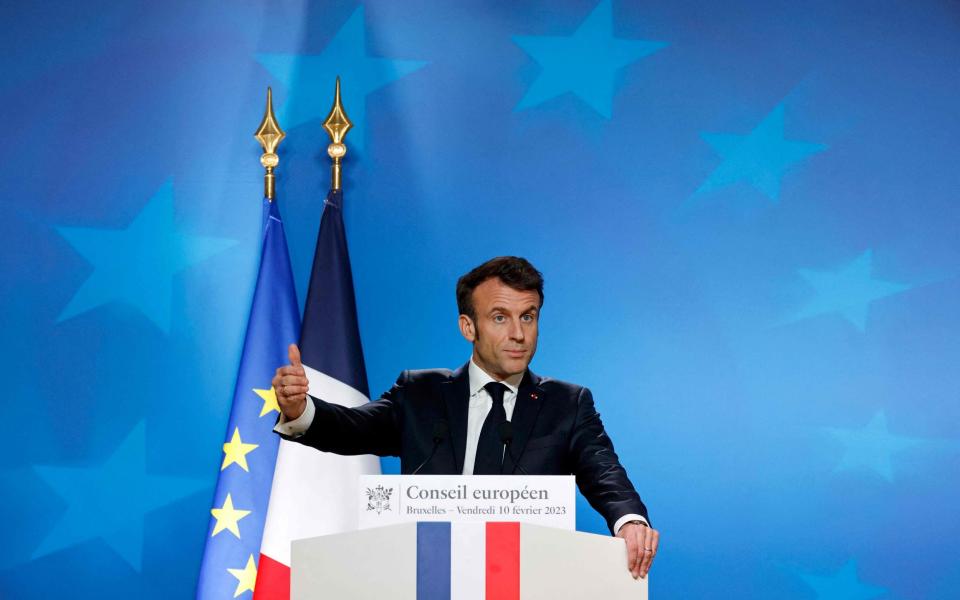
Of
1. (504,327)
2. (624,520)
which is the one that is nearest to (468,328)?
(504,327)

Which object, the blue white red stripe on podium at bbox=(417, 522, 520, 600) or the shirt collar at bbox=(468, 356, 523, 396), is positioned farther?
the shirt collar at bbox=(468, 356, 523, 396)

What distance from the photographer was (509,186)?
418cm

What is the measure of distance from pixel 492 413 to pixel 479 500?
2.09ft

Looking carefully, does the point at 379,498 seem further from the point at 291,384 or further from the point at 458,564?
the point at 291,384

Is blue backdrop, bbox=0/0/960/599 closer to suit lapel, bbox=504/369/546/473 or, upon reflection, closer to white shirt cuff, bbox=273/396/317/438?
suit lapel, bbox=504/369/546/473

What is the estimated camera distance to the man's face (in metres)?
2.62

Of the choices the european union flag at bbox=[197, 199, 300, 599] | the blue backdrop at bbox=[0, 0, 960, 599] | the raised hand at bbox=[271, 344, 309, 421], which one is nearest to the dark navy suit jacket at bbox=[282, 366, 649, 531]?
the raised hand at bbox=[271, 344, 309, 421]

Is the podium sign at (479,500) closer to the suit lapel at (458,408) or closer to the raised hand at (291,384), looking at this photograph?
the raised hand at (291,384)

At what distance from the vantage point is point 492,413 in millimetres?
2619

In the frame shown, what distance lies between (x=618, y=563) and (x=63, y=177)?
310cm

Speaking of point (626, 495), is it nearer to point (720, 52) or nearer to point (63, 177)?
point (720, 52)

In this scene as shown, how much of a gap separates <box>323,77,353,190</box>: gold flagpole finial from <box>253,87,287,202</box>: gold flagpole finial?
19cm

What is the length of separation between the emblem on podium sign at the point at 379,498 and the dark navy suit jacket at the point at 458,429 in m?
0.40

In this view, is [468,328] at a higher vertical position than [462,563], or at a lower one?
higher
